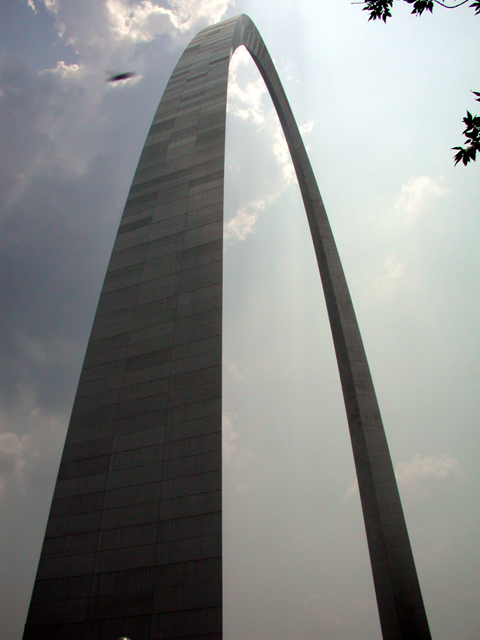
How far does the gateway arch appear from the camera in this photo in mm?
12438

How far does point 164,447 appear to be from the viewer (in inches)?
567

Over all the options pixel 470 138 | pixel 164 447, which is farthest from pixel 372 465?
pixel 470 138

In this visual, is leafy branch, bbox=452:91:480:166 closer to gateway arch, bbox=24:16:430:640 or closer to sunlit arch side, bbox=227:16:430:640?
gateway arch, bbox=24:16:430:640

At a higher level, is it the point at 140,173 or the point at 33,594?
the point at 140,173

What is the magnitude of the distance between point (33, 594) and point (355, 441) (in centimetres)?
1209

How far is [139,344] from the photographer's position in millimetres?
17312

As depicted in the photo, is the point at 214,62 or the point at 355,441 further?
the point at 214,62

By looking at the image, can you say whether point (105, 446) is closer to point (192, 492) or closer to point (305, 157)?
point (192, 492)

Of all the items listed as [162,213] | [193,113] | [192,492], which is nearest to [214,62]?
[193,113]

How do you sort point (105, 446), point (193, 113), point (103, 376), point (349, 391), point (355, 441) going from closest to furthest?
point (105, 446), point (103, 376), point (355, 441), point (349, 391), point (193, 113)

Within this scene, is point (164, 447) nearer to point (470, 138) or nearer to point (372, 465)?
point (372, 465)

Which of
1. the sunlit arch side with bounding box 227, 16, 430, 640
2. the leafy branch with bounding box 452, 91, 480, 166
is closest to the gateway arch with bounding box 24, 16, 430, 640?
the sunlit arch side with bounding box 227, 16, 430, 640

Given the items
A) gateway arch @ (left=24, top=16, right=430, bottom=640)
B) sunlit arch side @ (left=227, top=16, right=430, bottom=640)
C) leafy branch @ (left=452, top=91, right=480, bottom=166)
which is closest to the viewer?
leafy branch @ (left=452, top=91, right=480, bottom=166)

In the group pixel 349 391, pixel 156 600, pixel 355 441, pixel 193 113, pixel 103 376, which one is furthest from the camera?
pixel 193 113
